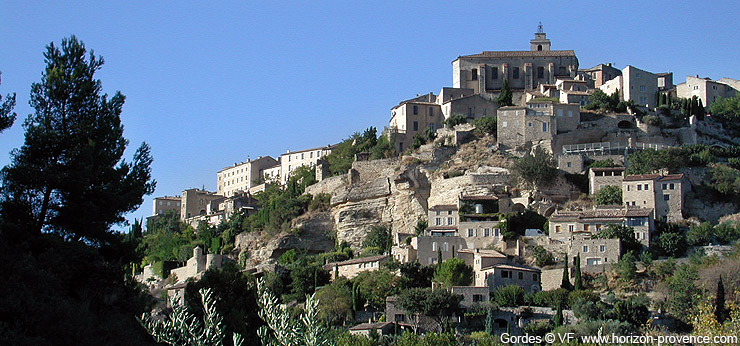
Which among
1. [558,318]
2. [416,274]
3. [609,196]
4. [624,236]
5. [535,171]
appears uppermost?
[535,171]

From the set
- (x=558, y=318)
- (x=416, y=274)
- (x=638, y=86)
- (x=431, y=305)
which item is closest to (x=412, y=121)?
(x=638, y=86)

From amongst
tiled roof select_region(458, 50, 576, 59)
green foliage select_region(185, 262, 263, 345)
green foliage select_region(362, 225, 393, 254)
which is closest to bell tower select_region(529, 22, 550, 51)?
tiled roof select_region(458, 50, 576, 59)

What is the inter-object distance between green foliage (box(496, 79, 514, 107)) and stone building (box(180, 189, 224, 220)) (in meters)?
29.6

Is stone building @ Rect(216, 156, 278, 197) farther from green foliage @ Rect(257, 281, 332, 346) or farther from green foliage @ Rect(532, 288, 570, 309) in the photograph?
green foliage @ Rect(257, 281, 332, 346)

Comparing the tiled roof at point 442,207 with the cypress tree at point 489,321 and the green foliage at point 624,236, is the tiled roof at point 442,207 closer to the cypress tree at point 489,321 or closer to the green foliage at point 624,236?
the green foliage at point 624,236

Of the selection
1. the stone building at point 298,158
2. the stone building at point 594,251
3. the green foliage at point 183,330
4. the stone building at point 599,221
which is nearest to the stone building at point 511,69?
the stone building at point 298,158

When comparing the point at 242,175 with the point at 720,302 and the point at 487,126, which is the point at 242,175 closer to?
the point at 487,126

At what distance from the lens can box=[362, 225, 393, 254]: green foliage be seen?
6475 centimetres

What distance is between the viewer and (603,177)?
62500 mm

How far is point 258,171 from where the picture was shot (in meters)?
96.4

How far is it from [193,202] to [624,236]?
161ft

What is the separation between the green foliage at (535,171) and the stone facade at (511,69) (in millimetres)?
17628

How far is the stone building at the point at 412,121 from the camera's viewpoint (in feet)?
241

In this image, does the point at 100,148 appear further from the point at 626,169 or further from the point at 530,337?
the point at 626,169
